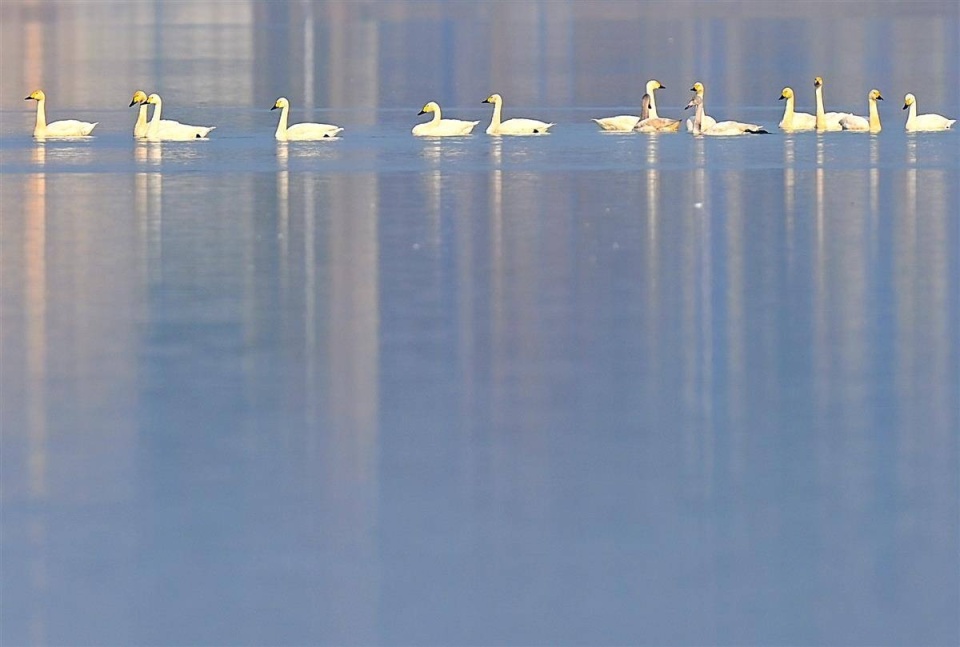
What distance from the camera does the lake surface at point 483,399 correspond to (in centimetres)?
617

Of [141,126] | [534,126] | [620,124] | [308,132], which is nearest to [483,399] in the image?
[308,132]

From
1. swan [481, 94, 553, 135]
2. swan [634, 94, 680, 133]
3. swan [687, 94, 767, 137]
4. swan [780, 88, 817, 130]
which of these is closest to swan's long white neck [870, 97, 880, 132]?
swan [780, 88, 817, 130]

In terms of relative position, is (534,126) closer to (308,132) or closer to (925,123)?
(308,132)

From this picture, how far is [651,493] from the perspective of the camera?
7.20m

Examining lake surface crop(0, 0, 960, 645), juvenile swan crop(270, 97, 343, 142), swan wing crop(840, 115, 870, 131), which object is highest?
swan wing crop(840, 115, 870, 131)

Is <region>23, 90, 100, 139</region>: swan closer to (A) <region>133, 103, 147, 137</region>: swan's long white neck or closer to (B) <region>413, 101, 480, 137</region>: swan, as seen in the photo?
(A) <region>133, 103, 147, 137</region>: swan's long white neck

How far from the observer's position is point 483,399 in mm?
8711

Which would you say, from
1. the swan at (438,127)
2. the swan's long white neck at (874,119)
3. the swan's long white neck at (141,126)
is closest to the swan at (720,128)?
the swan's long white neck at (874,119)

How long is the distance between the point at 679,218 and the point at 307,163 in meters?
5.88

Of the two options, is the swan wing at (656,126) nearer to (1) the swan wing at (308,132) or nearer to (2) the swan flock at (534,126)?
(2) the swan flock at (534,126)

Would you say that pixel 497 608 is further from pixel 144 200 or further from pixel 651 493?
pixel 144 200

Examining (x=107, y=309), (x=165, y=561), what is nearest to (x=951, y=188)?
Answer: (x=107, y=309)

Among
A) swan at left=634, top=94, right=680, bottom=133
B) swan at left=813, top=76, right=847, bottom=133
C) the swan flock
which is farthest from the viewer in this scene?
swan at left=634, top=94, right=680, bottom=133

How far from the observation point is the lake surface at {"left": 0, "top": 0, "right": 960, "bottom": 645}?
6.17 m
